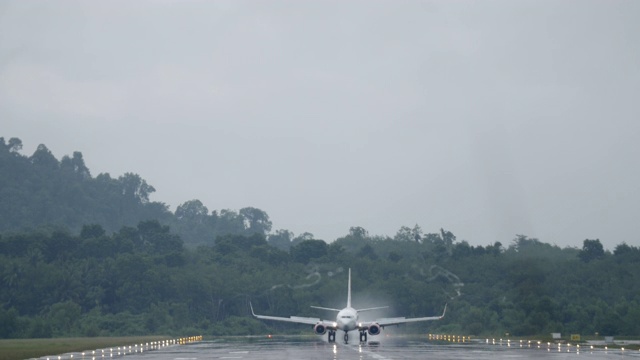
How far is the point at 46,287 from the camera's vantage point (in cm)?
16850

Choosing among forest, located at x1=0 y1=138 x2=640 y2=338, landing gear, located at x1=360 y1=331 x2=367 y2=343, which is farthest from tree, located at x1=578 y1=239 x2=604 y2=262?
landing gear, located at x1=360 y1=331 x2=367 y2=343

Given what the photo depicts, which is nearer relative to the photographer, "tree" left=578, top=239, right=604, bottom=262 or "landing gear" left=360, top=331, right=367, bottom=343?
"landing gear" left=360, top=331, right=367, bottom=343

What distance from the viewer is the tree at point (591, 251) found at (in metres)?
181

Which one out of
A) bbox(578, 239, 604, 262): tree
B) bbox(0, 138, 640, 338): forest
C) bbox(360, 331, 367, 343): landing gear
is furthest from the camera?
bbox(578, 239, 604, 262): tree

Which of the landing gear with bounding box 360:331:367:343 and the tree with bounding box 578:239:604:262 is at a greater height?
the tree with bounding box 578:239:604:262

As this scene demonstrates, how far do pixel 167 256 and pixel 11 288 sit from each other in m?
31.7

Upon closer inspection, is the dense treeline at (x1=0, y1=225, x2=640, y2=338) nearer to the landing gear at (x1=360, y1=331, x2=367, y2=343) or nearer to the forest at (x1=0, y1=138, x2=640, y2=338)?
the forest at (x1=0, y1=138, x2=640, y2=338)

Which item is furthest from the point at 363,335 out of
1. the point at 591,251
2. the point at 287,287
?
the point at 591,251

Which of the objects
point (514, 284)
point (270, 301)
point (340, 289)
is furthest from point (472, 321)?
point (270, 301)

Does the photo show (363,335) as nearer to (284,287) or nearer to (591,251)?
(284,287)

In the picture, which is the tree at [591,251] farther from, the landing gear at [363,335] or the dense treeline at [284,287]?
the landing gear at [363,335]

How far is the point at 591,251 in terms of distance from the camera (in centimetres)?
18438

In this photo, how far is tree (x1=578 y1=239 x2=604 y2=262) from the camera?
181 m

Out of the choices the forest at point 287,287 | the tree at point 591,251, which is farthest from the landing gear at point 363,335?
the tree at point 591,251
